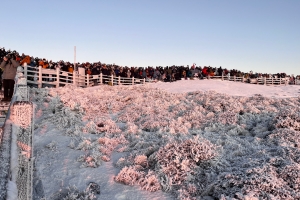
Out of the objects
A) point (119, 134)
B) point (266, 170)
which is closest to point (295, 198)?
point (266, 170)

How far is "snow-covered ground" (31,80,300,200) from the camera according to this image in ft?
18.5

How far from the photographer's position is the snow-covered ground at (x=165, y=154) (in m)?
5.63

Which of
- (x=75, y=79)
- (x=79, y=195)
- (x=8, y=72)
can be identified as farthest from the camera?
(x=75, y=79)

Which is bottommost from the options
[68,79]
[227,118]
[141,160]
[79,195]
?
→ [79,195]

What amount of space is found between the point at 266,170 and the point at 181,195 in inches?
64.0

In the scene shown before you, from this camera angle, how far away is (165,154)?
6.75 metres

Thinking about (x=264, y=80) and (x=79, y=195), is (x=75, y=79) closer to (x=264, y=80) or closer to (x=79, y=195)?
(x=79, y=195)

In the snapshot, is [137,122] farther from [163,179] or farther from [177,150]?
[163,179]

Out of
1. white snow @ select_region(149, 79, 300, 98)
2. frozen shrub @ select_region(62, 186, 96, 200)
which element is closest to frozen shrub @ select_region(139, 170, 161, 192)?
frozen shrub @ select_region(62, 186, 96, 200)

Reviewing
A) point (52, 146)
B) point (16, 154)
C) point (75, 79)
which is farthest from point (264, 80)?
point (16, 154)

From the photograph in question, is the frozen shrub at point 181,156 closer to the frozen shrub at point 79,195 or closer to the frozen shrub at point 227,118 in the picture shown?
the frozen shrub at point 79,195

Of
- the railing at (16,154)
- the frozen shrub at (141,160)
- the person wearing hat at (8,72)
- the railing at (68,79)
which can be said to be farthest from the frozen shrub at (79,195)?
the railing at (68,79)

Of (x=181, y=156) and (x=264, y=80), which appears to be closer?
(x=181, y=156)

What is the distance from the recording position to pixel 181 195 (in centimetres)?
549
